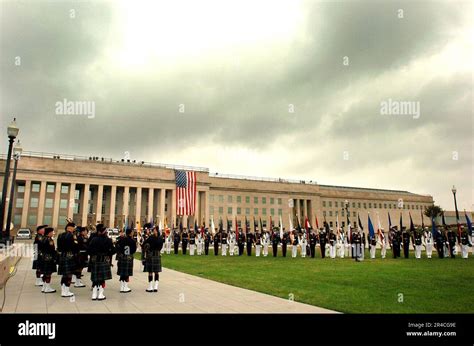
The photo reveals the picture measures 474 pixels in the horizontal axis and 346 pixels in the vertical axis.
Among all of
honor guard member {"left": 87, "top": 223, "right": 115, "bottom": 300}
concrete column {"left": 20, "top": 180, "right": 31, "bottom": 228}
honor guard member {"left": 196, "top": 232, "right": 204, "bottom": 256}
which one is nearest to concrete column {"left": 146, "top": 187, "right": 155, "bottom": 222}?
concrete column {"left": 20, "top": 180, "right": 31, "bottom": 228}

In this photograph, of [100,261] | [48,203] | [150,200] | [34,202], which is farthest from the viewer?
[150,200]


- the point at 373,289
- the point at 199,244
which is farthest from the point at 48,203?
the point at 373,289

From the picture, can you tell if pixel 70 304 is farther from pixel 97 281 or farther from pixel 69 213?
pixel 69 213

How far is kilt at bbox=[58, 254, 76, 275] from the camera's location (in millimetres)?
10320

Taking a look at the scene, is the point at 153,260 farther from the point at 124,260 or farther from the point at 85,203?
the point at 85,203

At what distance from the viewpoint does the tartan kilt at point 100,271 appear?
9737mm

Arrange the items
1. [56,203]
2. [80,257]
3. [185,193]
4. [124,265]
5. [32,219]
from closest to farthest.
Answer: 1. [124,265]
2. [80,257]
3. [185,193]
4. [32,219]
5. [56,203]

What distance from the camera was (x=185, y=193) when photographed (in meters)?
43.5

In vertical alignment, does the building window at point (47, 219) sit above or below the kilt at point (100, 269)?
above

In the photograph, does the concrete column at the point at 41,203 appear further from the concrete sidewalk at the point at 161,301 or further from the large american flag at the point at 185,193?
the concrete sidewalk at the point at 161,301

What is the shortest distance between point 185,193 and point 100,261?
110 feet

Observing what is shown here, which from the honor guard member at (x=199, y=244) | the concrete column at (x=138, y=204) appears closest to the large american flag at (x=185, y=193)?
the honor guard member at (x=199, y=244)

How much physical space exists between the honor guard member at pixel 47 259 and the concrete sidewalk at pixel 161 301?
14.1 inches
